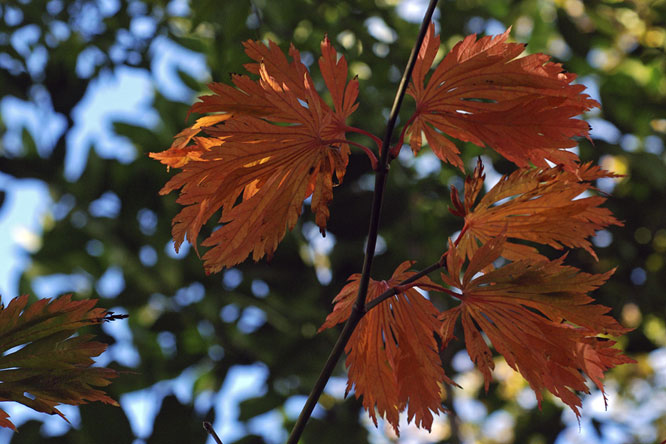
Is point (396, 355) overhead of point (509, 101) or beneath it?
beneath

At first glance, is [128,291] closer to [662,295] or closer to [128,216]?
[128,216]

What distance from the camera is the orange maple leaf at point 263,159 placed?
0.97ft

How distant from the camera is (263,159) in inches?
12.1

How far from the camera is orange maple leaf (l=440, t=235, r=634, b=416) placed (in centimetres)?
28

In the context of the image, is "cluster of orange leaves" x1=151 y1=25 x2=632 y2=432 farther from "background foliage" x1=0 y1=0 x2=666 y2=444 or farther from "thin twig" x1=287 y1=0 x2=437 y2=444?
"background foliage" x1=0 y1=0 x2=666 y2=444

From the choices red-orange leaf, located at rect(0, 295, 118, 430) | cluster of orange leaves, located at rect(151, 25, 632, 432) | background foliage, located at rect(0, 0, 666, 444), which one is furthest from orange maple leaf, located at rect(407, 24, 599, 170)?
background foliage, located at rect(0, 0, 666, 444)

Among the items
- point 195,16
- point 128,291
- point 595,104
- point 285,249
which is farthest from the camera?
point 128,291

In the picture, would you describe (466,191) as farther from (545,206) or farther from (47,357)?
(47,357)

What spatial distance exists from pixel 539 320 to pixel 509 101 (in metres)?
0.11

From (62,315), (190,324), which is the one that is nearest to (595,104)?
(62,315)

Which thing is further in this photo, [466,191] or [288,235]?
[288,235]

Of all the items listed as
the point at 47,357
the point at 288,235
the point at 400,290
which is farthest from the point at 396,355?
the point at 288,235

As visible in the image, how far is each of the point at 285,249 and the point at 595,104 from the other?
780 millimetres

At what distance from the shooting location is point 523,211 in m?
0.31
